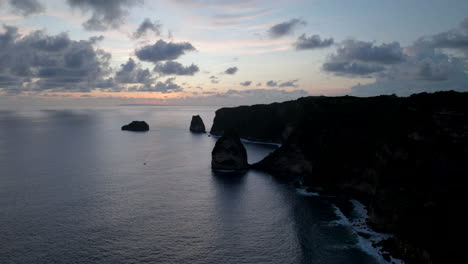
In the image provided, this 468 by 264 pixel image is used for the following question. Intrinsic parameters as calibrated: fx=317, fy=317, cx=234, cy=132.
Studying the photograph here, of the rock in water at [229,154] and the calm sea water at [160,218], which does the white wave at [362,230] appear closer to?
the calm sea water at [160,218]

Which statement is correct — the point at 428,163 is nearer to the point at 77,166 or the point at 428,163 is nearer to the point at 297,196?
the point at 297,196

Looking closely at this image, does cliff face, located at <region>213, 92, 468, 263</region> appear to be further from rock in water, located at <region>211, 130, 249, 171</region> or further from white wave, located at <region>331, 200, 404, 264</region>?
rock in water, located at <region>211, 130, 249, 171</region>

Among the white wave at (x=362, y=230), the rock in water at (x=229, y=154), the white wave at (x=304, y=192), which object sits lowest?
the white wave at (x=362, y=230)

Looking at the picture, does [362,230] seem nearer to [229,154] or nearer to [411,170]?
[411,170]

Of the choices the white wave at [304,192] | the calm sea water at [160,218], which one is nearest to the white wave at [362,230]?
the calm sea water at [160,218]

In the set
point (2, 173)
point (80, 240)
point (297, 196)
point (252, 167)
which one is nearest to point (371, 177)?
point (297, 196)

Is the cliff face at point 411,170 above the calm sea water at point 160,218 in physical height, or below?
above
